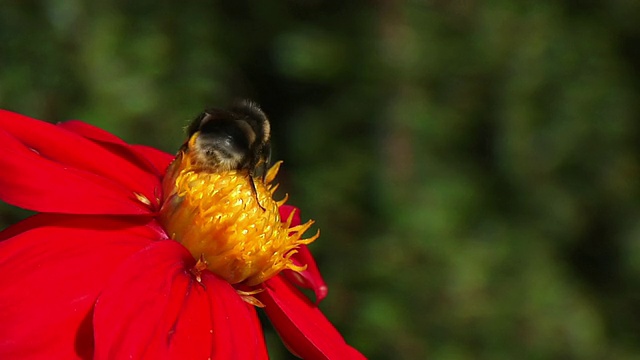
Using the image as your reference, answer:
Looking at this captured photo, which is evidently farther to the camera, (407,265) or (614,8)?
(614,8)

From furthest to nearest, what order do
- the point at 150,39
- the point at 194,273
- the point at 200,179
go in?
1. the point at 150,39
2. the point at 200,179
3. the point at 194,273

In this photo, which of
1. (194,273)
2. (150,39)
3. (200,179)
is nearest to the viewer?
(194,273)

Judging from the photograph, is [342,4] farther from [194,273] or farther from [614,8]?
[194,273]

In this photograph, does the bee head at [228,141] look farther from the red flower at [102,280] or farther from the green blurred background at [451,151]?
the green blurred background at [451,151]

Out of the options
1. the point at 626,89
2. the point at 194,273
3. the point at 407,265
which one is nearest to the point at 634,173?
the point at 626,89

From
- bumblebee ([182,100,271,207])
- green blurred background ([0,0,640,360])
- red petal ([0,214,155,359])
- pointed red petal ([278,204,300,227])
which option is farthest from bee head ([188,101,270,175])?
green blurred background ([0,0,640,360])

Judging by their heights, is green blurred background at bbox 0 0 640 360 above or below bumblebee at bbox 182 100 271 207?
below

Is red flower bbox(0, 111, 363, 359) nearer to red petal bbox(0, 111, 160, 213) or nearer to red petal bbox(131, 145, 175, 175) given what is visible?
red petal bbox(0, 111, 160, 213)
